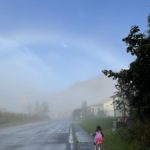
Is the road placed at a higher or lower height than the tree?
lower

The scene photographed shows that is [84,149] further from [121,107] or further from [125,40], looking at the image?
[121,107]

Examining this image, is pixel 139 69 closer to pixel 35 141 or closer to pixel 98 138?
pixel 98 138

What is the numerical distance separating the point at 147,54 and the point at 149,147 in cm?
502

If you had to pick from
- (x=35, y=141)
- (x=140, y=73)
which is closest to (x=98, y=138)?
(x=140, y=73)

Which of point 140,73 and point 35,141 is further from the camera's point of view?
point 35,141

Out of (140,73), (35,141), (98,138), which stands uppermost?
(140,73)

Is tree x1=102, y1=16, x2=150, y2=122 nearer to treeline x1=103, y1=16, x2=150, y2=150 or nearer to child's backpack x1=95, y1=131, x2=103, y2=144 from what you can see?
treeline x1=103, y1=16, x2=150, y2=150

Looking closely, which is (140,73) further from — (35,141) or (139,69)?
(35,141)

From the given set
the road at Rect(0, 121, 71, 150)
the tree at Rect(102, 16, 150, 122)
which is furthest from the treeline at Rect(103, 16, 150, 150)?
the road at Rect(0, 121, 71, 150)

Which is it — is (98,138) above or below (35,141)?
below

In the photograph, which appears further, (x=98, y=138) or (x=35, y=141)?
(x=35, y=141)

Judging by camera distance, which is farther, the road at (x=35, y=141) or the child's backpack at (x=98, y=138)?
the road at (x=35, y=141)

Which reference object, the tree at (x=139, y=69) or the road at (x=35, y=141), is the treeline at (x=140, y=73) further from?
the road at (x=35, y=141)

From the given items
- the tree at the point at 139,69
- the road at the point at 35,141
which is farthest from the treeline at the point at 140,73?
the road at the point at 35,141
